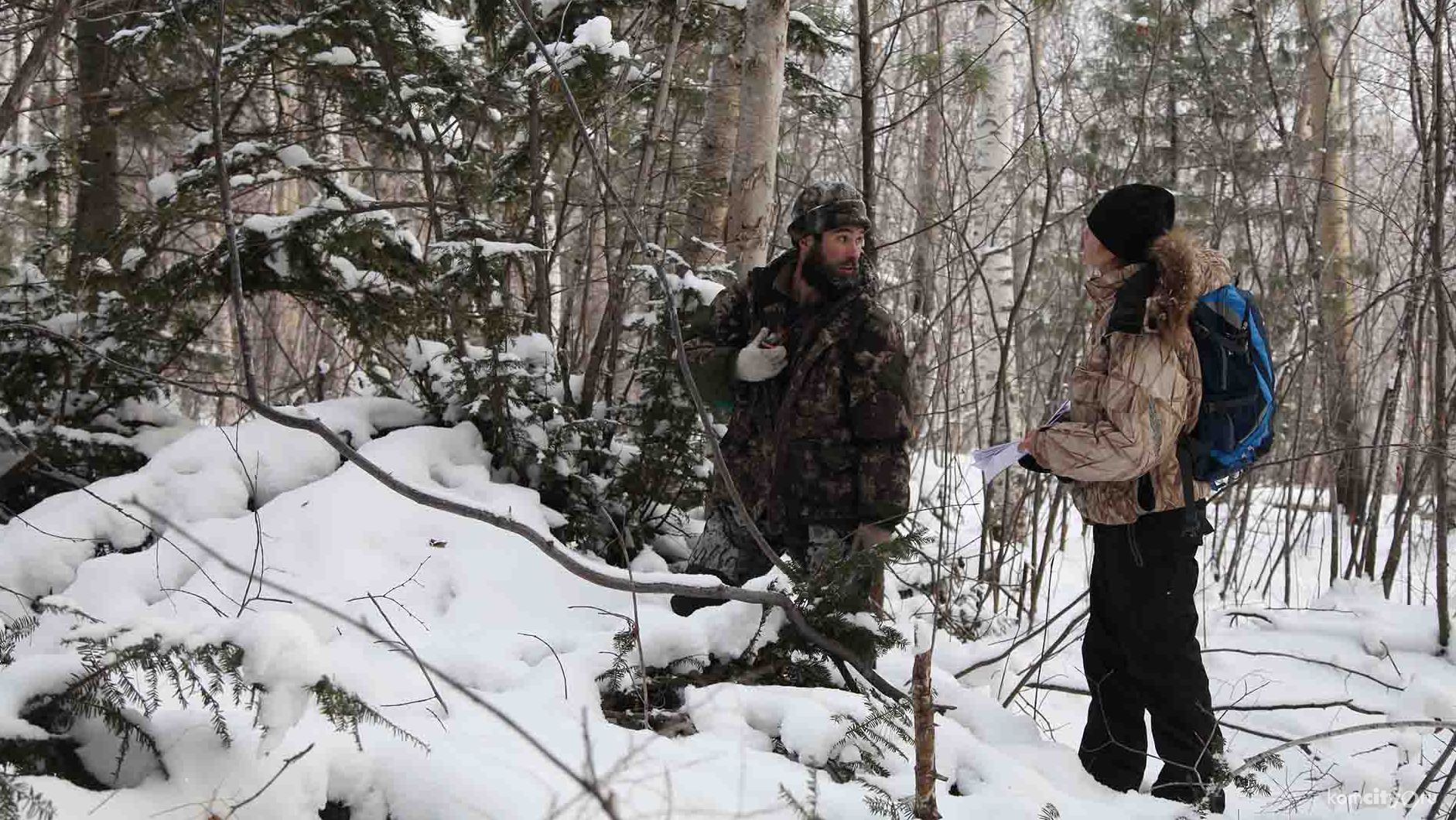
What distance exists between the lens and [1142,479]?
2648mm

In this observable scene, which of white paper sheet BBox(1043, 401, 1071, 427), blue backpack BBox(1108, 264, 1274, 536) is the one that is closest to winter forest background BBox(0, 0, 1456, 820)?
white paper sheet BBox(1043, 401, 1071, 427)

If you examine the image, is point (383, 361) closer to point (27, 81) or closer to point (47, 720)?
point (27, 81)

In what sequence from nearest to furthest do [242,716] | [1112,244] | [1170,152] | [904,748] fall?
[242,716], [904,748], [1112,244], [1170,152]

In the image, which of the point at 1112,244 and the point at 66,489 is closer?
the point at 1112,244

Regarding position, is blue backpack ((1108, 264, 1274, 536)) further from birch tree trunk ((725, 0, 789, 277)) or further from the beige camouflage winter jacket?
birch tree trunk ((725, 0, 789, 277))

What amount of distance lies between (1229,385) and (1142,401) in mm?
289

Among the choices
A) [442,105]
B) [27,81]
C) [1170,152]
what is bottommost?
[27,81]

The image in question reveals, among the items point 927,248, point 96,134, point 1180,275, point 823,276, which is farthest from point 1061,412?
point 96,134

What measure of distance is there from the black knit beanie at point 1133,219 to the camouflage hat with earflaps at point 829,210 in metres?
0.91

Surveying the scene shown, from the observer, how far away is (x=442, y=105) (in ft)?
16.0

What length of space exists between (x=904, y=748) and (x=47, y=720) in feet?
6.15

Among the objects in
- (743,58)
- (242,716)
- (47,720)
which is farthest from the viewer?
(743,58)

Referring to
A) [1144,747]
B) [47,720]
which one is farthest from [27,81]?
[1144,747]

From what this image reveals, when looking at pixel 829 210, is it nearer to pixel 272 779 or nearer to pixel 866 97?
pixel 866 97
